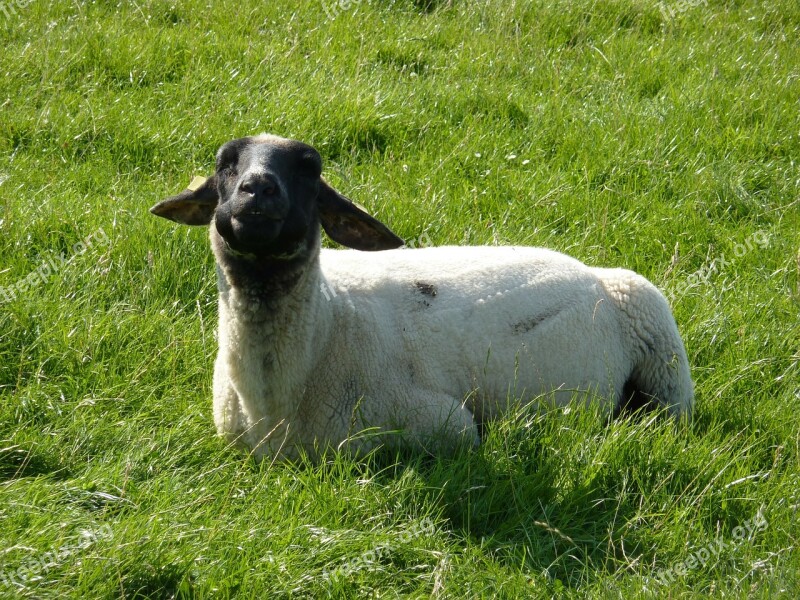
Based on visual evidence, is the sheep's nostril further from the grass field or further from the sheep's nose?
the grass field

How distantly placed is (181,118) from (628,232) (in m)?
3.43

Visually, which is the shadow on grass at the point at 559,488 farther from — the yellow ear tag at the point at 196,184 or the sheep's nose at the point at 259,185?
the yellow ear tag at the point at 196,184

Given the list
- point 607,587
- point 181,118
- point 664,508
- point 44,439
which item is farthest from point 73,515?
point 181,118

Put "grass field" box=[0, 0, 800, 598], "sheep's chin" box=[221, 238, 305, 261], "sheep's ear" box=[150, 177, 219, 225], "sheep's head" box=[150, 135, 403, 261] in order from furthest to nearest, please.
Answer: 1. "sheep's ear" box=[150, 177, 219, 225]
2. "sheep's chin" box=[221, 238, 305, 261]
3. "sheep's head" box=[150, 135, 403, 261]
4. "grass field" box=[0, 0, 800, 598]

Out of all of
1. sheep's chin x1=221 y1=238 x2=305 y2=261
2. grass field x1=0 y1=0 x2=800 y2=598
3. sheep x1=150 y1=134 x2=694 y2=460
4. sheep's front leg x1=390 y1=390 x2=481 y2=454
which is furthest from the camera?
sheep's front leg x1=390 y1=390 x2=481 y2=454

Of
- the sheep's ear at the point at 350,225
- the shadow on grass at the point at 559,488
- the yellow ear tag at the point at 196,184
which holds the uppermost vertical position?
the yellow ear tag at the point at 196,184

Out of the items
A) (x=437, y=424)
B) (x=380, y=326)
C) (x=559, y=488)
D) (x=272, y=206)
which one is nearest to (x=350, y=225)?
(x=380, y=326)

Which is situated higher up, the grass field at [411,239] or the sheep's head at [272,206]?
the sheep's head at [272,206]

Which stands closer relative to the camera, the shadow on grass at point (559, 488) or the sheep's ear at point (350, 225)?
the shadow on grass at point (559, 488)

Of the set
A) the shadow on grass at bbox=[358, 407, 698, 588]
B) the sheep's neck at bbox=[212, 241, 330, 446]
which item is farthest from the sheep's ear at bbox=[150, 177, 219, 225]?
the shadow on grass at bbox=[358, 407, 698, 588]

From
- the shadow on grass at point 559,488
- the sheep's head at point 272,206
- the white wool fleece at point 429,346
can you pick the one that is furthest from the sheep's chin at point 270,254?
the shadow on grass at point 559,488

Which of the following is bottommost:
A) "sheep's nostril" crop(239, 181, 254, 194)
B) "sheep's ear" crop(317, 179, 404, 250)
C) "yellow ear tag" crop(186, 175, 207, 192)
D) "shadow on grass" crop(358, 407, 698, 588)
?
"shadow on grass" crop(358, 407, 698, 588)

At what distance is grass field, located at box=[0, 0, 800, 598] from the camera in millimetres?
3803

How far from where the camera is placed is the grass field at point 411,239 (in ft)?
12.5
